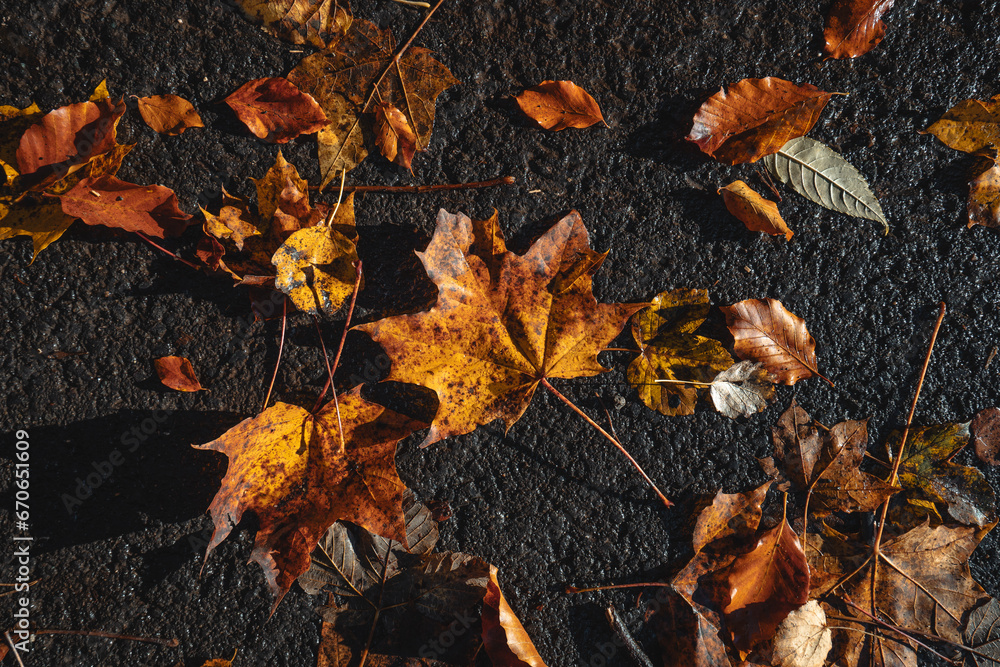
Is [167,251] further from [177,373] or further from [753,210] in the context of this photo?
[753,210]

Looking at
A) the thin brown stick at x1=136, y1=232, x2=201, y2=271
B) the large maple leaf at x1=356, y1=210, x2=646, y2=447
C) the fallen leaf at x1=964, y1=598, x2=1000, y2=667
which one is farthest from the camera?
the fallen leaf at x1=964, y1=598, x2=1000, y2=667

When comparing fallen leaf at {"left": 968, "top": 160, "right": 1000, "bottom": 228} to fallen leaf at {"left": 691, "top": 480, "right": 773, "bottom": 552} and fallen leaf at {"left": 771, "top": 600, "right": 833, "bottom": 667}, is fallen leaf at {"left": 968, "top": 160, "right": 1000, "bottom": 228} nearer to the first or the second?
fallen leaf at {"left": 691, "top": 480, "right": 773, "bottom": 552}

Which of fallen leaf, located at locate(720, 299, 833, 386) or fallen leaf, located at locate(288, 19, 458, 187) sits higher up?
fallen leaf, located at locate(288, 19, 458, 187)

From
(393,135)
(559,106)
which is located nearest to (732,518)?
(559,106)

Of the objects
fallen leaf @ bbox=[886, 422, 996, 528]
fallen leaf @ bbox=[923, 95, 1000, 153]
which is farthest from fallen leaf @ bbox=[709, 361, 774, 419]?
fallen leaf @ bbox=[923, 95, 1000, 153]

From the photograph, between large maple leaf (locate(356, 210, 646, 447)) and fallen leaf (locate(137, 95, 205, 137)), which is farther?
fallen leaf (locate(137, 95, 205, 137))

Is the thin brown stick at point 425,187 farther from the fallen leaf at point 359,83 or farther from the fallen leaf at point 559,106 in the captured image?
the fallen leaf at point 559,106

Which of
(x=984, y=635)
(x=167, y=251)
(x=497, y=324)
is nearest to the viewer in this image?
(x=497, y=324)
